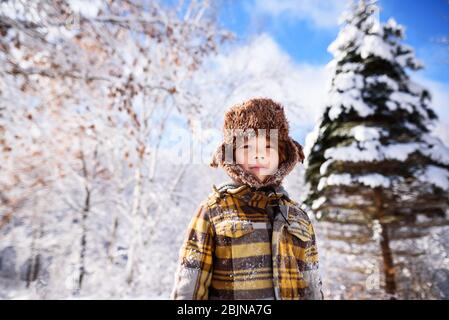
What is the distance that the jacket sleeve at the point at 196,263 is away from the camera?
1.34 metres

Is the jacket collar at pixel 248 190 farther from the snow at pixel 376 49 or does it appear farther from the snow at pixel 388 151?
the snow at pixel 376 49

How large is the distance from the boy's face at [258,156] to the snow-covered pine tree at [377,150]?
20.3ft

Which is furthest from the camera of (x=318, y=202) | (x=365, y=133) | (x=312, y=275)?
(x=318, y=202)

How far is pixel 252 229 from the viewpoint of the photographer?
149 cm

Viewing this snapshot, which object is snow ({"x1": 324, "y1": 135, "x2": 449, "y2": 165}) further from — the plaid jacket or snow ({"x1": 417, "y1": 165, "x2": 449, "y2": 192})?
the plaid jacket

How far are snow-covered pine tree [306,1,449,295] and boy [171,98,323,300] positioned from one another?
614 centimetres

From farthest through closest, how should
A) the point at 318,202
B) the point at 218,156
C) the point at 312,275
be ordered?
the point at 318,202
the point at 218,156
the point at 312,275

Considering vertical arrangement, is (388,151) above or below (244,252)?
above

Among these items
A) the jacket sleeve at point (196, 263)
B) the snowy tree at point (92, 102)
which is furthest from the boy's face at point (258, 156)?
the snowy tree at point (92, 102)

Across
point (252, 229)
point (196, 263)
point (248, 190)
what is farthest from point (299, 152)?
point (196, 263)

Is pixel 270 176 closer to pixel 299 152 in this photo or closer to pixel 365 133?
pixel 299 152

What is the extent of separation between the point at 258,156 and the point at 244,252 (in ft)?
1.65

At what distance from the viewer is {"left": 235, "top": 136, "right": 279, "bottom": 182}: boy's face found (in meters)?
1.59

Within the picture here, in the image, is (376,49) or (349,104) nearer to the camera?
(349,104)
